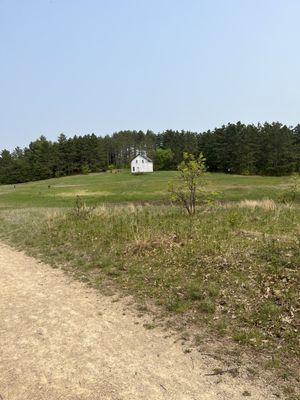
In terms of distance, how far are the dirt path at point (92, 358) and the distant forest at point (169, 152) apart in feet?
267

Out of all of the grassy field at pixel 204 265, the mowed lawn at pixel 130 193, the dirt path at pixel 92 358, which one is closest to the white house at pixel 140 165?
the mowed lawn at pixel 130 193

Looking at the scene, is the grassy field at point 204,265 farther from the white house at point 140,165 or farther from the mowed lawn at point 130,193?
the white house at point 140,165

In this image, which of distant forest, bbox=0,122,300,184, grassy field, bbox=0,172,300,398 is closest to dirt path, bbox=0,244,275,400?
grassy field, bbox=0,172,300,398

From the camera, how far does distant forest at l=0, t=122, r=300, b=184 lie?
85750mm

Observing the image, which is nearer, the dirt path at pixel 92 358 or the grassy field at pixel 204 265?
the dirt path at pixel 92 358

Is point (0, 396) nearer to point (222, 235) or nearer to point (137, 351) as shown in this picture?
point (137, 351)

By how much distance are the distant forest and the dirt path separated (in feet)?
267

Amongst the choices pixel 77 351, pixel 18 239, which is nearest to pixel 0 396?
pixel 77 351

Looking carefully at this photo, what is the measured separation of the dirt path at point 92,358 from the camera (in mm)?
4676

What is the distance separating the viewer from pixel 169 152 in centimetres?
11094

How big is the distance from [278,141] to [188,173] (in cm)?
7318

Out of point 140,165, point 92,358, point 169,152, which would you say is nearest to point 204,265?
point 92,358

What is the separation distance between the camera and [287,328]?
5.94 meters

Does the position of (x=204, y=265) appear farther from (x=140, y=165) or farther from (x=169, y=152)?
(x=169, y=152)
